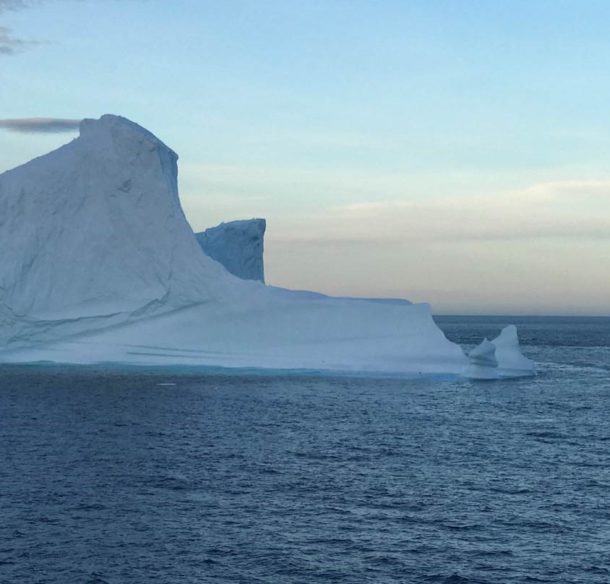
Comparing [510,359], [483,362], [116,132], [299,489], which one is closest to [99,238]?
[116,132]

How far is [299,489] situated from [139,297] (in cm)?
2694

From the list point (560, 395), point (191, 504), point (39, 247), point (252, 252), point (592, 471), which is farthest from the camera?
point (252, 252)

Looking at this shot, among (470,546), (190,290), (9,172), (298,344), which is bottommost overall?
(470,546)

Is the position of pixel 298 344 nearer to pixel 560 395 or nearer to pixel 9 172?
pixel 560 395

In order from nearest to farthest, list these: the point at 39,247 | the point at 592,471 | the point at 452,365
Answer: the point at 592,471
the point at 452,365
the point at 39,247

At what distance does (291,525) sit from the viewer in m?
16.3

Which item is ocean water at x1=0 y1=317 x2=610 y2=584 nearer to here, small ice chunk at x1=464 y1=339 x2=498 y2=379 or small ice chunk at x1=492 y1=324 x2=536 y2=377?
small ice chunk at x1=464 y1=339 x2=498 y2=379

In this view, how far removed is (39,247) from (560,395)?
26732 mm

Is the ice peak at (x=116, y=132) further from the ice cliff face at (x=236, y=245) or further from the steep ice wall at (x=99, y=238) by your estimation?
the ice cliff face at (x=236, y=245)

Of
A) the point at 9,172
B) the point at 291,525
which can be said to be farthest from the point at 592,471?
the point at 9,172

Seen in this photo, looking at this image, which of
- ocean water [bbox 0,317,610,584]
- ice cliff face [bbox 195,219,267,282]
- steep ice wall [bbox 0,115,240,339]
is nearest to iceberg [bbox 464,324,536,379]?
ocean water [bbox 0,317,610,584]

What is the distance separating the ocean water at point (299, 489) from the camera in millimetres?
14219

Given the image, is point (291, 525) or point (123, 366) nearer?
point (291, 525)

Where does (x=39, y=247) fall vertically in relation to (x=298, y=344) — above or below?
above
